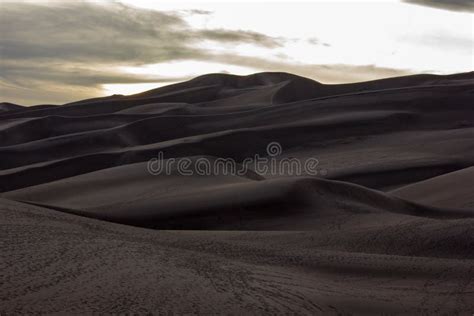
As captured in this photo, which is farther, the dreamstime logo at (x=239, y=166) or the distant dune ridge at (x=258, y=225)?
the dreamstime logo at (x=239, y=166)

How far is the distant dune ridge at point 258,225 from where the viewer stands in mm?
4316

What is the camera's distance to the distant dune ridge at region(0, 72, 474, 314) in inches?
170

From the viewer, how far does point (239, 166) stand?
15516mm

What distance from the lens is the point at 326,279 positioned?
5664mm

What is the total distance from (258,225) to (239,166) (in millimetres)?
6632

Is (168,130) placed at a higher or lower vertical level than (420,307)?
higher

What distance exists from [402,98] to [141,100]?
55.1ft

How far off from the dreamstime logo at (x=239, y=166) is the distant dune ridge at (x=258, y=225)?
230mm

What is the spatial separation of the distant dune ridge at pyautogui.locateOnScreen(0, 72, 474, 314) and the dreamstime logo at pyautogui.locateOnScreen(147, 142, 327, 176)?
0.23m

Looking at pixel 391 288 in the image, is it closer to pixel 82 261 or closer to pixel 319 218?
pixel 82 261

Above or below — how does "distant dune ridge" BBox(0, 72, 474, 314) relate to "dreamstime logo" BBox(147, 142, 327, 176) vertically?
below

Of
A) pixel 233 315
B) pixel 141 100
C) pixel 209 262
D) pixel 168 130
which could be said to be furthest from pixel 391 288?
pixel 141 100

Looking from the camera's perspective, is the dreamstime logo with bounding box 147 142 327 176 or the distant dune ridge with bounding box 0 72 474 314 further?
the dreamstime logo with bounding box 147 142 327 176

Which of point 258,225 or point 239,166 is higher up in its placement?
point 239,166
